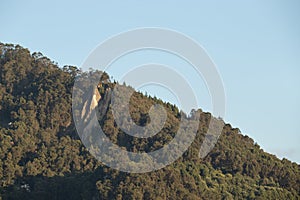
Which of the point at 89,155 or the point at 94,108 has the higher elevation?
the point at 94,108

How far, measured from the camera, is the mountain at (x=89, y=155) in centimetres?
4169

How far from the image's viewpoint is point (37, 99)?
5341cm

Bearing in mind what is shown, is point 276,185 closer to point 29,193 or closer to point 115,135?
point 115,135

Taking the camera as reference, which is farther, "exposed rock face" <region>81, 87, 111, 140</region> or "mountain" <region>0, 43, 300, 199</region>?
"exposed rock face" <region>81, 87, 111, 140</region>

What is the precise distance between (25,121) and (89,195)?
11.6 metres

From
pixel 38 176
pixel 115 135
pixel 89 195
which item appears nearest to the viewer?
pixel 89 195

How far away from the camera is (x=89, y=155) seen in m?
48.6

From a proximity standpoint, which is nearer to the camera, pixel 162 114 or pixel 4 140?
pixel 4 140

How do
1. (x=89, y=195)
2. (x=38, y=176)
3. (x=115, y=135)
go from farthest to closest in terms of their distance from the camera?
(x=115, y=135)
(x=38, y=176)
(x=89, y=195)

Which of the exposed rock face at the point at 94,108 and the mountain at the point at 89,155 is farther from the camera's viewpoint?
the exposed rock face at the point at 94,108

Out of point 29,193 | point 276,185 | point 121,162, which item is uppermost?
point 276,185

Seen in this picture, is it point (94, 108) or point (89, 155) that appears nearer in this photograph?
point (89, 155)

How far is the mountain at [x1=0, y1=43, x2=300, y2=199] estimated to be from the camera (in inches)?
1641

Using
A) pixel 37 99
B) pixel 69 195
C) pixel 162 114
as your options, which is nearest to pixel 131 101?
pixel 162 114
